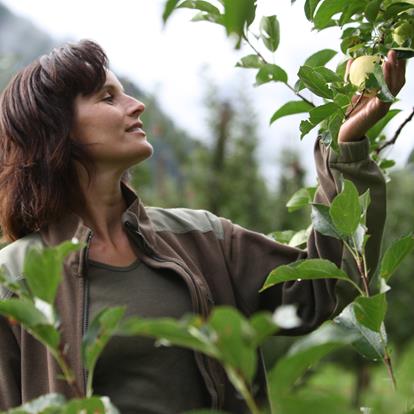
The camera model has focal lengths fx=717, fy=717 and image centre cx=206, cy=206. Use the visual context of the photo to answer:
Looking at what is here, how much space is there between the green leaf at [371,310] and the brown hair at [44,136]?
68 cm

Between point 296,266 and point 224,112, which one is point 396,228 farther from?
point 296,266

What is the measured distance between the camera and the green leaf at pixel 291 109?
85cm

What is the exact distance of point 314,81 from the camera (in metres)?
0.68

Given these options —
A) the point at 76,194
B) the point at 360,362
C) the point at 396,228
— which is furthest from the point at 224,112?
the point at 76,194

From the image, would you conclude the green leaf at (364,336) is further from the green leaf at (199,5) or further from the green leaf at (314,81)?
the green leaf at (199,5)

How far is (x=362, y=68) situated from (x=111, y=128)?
17.9 inches

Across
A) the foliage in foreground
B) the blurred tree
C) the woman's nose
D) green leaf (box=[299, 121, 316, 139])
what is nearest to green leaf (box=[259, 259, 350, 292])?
the foliage in foreground

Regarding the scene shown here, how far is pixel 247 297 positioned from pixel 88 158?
12.6 inches

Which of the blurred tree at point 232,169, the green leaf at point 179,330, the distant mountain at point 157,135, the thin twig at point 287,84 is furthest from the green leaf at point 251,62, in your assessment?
the blurred tree at point 232,169

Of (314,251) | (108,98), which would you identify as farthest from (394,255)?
(108,98)

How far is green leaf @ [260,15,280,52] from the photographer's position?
85cm

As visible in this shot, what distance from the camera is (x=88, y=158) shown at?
1.09 m

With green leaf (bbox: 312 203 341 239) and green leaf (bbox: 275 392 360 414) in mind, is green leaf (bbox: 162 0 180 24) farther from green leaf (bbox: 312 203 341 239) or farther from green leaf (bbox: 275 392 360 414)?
green leaf (bbox: 312 203 341 239)

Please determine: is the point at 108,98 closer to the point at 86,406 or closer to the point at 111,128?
the point at 111,128
